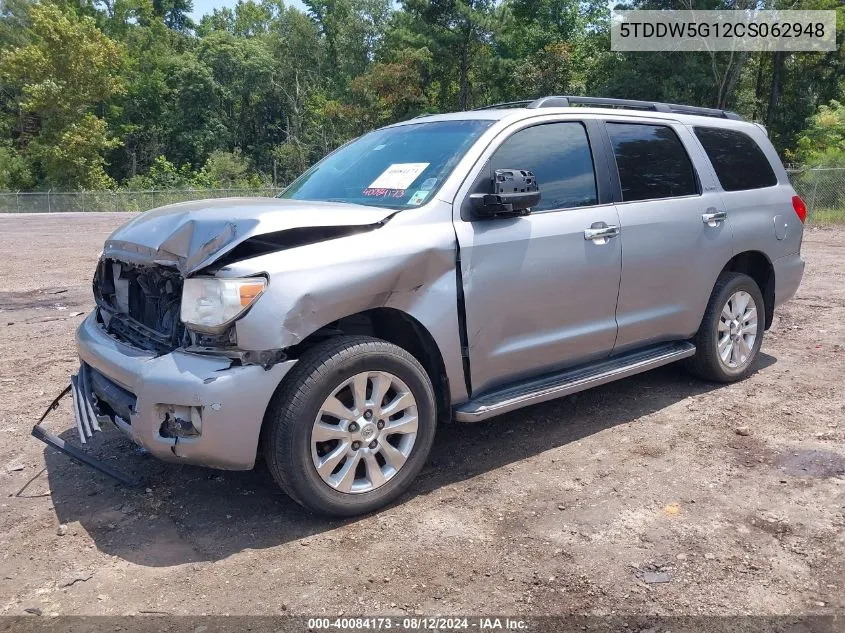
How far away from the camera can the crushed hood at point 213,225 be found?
10.3 ft

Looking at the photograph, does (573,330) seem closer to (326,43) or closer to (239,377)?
(239,377)

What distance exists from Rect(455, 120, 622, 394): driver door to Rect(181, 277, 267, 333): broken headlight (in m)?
1.12

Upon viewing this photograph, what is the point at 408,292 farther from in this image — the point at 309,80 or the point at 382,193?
the point at 309,80

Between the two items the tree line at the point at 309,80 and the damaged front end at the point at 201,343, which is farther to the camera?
the tree line at the point at 309,80

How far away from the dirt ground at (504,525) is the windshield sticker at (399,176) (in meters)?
1.57

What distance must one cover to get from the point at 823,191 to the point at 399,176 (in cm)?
2074

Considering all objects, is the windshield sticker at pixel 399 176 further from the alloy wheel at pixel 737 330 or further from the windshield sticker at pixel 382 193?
the alloy wheel at pixel 737 330

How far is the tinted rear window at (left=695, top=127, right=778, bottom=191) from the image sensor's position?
5.20m

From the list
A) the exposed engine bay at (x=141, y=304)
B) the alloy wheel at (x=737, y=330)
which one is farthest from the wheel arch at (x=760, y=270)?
the exposed engine bay at (x=141, y=304)

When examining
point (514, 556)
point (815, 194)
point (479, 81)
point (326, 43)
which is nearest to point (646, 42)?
point (479, 81)

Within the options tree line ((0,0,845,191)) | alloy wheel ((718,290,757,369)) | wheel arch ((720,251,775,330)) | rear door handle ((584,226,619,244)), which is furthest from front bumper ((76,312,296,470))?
tree line ((0,0,845,191))

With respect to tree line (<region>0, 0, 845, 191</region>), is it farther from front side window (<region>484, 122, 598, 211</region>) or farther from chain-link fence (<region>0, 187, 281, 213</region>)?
front side window (<region>484, 122, 598, 211</region>)

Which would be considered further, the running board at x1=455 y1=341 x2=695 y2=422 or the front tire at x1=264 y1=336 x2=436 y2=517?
the running board at x1=455 y1=341 x2=695 y2=422

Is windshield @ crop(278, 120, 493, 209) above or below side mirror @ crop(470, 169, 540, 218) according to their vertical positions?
above
